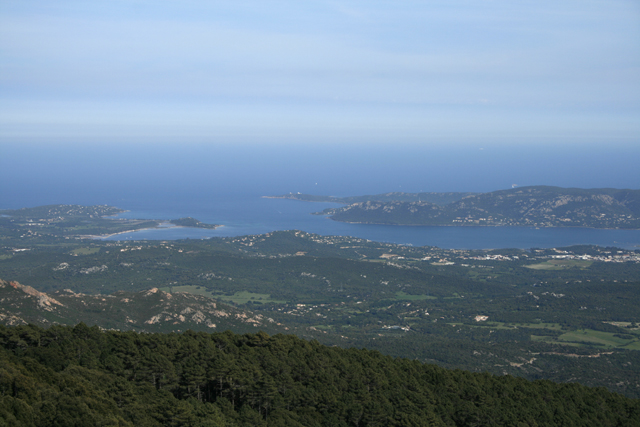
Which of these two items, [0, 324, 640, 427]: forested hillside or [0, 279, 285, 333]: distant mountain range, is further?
[0, 279, 285, 333]: distant mountain range

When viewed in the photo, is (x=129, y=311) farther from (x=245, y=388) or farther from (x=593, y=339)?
(x=593, y=339)

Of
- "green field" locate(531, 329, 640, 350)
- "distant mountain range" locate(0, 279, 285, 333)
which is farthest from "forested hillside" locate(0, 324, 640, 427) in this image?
"green field" locate(531, 329, 640, 350)

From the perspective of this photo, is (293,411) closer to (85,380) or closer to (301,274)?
(85,380)

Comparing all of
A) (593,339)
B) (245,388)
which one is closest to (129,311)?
(245,388)

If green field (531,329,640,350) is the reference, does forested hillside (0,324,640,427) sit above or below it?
above

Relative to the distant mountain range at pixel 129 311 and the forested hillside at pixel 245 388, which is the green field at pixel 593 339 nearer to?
the forested hillside at pixel 245 388

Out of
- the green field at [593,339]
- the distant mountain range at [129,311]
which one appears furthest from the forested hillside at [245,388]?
the green field at [593,339]

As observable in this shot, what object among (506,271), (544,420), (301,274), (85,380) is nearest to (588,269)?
(506,271)

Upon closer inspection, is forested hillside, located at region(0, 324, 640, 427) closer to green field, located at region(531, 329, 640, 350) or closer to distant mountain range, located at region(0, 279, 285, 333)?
distant mountain range, located at region(0, 279, 285, 333)
